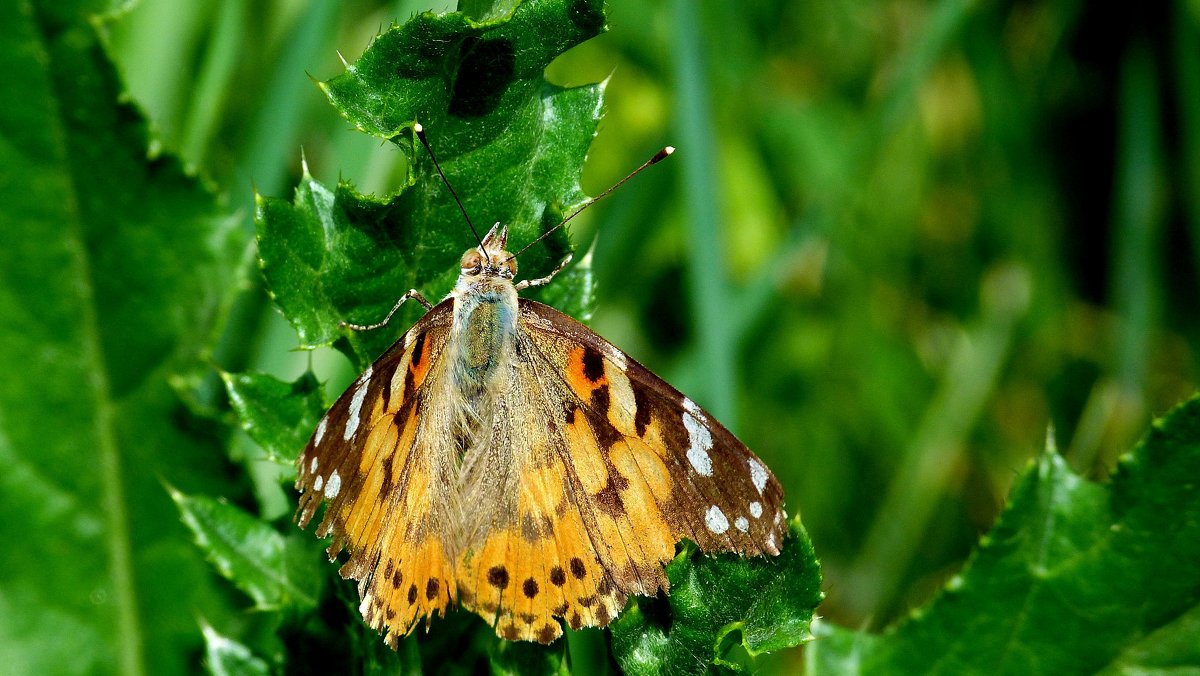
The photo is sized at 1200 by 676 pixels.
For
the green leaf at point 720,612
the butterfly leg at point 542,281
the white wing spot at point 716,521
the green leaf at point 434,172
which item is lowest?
the green leaf at point 720,612

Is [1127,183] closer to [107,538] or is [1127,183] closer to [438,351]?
[438,351]

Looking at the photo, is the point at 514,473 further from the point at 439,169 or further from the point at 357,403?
the point at 439,169

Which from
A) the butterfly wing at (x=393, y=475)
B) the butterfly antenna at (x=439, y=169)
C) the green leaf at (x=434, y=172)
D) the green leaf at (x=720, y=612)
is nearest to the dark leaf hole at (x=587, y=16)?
the green leaf at (x=434, y=172)

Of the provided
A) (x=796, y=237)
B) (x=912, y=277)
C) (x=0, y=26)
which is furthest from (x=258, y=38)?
(x=912, y=277)

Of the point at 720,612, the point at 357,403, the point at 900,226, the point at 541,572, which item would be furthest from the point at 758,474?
the point at 900,226

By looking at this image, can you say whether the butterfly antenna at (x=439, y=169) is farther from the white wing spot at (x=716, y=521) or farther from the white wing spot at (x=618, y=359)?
the white wing spot at (x=716, y=521)
